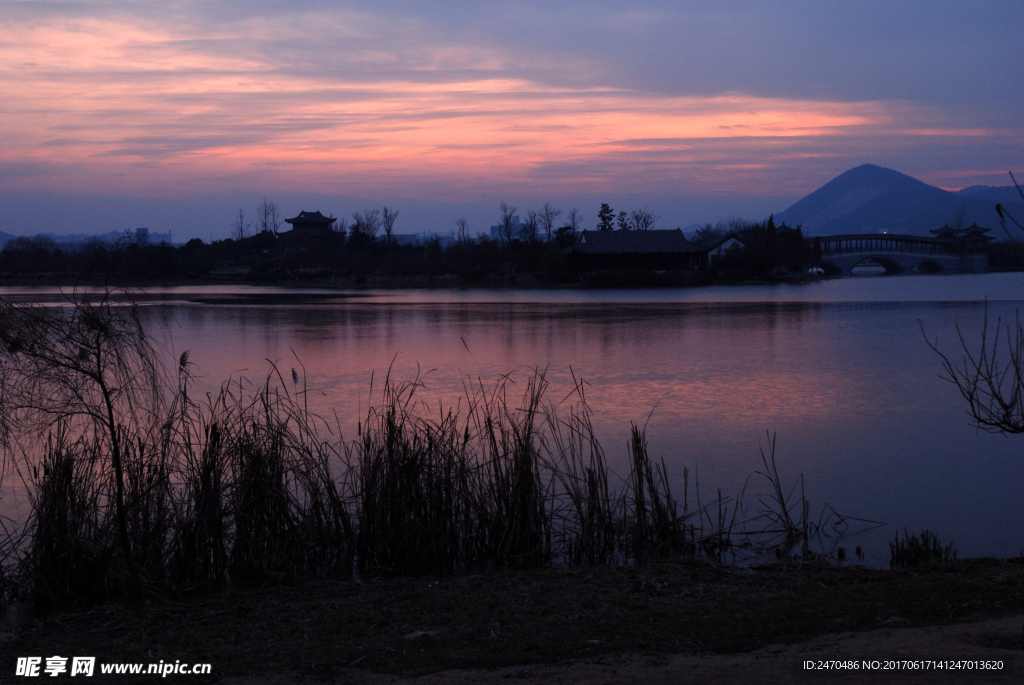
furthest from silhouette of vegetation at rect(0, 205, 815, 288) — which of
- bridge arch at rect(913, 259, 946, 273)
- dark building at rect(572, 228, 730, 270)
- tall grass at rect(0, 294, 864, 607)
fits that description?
tall grass at rect(0, 294, 864, 607)

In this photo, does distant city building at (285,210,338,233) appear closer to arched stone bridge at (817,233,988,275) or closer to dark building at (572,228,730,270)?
dark building at (572,228,730,270)

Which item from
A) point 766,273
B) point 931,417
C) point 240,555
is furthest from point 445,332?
point 766,273

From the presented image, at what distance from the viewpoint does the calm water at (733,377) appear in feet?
29.2

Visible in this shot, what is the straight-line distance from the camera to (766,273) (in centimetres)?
7225

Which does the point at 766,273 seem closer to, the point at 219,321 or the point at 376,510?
the point at 219,321

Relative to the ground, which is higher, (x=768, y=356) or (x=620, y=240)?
(x=620, y=240)

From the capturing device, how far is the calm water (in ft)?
29.2

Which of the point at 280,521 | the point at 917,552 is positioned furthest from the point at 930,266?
the point at 280,521

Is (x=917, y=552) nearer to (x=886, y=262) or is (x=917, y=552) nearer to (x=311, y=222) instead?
(x=311, y=222)

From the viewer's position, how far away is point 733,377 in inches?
657

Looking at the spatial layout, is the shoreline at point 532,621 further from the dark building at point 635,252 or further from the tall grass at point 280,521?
the dark building at point 635,252

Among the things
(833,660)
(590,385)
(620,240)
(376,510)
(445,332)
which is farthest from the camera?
(620,240)

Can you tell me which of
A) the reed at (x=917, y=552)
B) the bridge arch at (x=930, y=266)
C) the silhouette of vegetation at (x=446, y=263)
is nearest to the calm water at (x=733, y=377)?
the reed at (x=917, y=552)

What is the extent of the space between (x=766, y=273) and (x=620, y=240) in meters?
12.9
